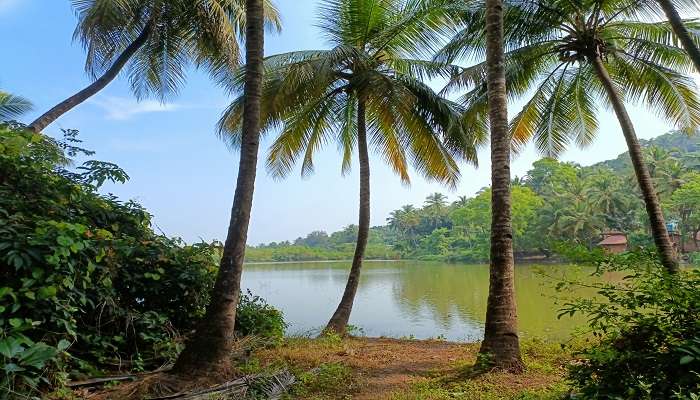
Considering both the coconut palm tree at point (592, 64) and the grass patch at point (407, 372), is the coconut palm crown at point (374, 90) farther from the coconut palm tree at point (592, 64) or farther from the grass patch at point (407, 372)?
the grass patch at point (407, 372)

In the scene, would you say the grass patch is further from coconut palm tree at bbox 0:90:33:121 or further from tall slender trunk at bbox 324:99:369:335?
coconut palm tree at bbox 0:90:33:121

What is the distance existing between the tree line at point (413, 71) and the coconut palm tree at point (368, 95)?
0.03 meters

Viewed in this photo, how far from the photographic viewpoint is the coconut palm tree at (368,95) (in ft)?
27.6

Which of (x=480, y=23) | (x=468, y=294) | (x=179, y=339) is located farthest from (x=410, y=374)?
(x=468, y=294)

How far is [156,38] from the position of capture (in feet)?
Result: 31.4

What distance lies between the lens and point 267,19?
391 inches

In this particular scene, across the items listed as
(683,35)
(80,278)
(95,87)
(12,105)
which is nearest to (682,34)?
(683,35)

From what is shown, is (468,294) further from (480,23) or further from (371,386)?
(371,386)

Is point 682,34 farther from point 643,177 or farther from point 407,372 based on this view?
point 407,372

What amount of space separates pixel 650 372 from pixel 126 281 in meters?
4.96

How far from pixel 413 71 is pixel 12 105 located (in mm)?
13763

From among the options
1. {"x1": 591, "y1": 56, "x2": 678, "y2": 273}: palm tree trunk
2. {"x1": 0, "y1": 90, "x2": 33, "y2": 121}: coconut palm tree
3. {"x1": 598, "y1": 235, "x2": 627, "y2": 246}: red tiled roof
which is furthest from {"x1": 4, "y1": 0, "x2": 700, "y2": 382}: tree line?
{"x1": 598, "y1": 235, "x2": 627, "y2": 246}: red tiled roof

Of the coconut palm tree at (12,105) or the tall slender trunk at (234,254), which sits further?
the coconut palm tree at (12,105)

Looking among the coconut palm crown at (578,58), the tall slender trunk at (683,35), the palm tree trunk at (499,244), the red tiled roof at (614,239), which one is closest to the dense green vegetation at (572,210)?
the red tiled roof at (614,239)
